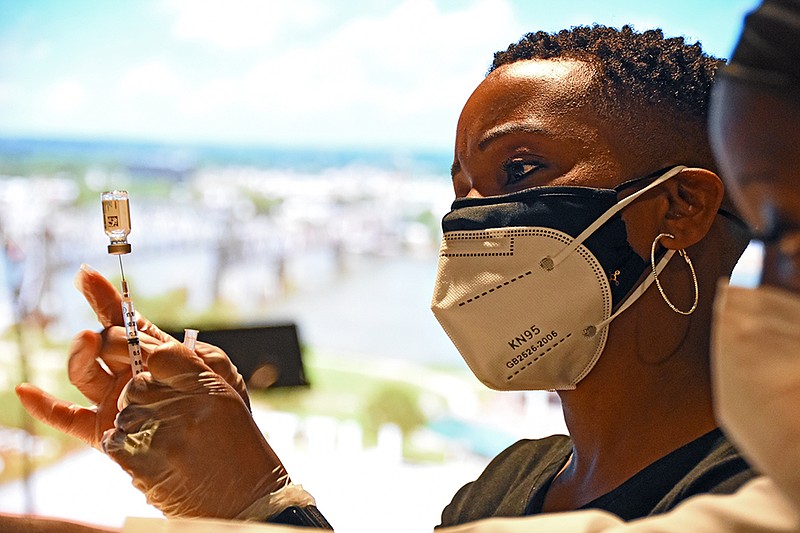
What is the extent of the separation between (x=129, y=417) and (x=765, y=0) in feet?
3.47

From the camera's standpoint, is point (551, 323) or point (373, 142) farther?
point (373, 142)

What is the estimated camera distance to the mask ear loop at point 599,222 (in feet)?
4.62

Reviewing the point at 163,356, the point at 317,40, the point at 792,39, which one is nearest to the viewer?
the point at 792,39

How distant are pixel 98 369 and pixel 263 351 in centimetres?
36

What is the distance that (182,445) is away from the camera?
1.40 meters

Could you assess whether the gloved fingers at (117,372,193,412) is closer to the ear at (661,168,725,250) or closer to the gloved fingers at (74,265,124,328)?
the gloved fingers at (74,265,124,328)

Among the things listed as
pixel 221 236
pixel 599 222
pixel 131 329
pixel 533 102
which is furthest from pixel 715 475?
pixel 221 236

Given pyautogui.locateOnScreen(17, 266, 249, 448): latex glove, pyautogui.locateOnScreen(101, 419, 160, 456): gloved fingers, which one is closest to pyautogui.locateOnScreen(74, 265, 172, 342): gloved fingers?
pyautogui.locateOnScreen(17, 266, 249, 448): latex glove

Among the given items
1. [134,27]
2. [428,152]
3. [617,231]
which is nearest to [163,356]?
[617,231]

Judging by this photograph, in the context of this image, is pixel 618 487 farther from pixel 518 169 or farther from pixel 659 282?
pixel 518 169

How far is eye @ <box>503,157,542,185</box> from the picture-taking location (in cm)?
146

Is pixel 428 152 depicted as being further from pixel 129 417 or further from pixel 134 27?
pixel 129 417

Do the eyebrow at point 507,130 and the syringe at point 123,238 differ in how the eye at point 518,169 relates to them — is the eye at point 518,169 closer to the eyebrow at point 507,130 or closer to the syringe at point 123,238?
the eyebrow at point 507,130

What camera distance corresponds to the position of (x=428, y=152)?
4160 millimetres
